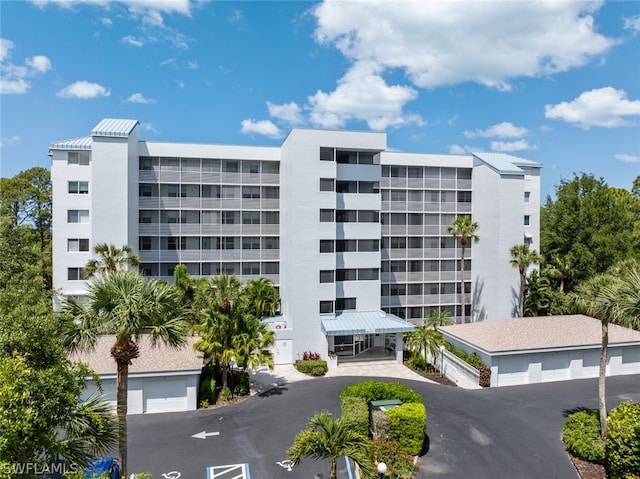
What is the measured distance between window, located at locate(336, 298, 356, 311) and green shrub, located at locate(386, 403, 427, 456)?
17.8 m

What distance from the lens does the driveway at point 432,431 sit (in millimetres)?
17984

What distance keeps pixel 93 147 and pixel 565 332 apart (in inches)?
1641

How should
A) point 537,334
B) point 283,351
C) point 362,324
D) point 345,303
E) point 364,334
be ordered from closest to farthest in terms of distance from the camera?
point 537,334, point 362,324, point 283,351, point 364,334, point 345,303

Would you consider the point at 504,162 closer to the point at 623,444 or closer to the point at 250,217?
the point at 250,217

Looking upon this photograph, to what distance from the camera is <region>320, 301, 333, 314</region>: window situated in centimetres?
3456

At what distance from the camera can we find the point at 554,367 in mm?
29203

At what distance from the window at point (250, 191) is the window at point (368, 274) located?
46.5 feet

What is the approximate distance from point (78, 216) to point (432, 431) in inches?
1344

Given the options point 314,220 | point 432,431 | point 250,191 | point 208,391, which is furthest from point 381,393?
point 250,191

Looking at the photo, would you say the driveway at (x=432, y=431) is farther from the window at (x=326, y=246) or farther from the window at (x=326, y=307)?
the window at (x=326, y=246)

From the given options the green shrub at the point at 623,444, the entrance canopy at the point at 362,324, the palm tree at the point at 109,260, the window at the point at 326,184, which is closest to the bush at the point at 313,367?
the entrance canopy at the point at 362,324

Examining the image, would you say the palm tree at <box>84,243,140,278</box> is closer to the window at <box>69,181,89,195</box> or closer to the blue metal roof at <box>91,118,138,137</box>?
the window at <box>69,181,89,195</box>

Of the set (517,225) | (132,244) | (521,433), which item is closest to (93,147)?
(132,244)

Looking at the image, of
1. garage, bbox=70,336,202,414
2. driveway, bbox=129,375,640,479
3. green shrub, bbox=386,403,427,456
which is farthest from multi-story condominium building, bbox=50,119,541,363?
green shrub, bbox=386,403,427,456
